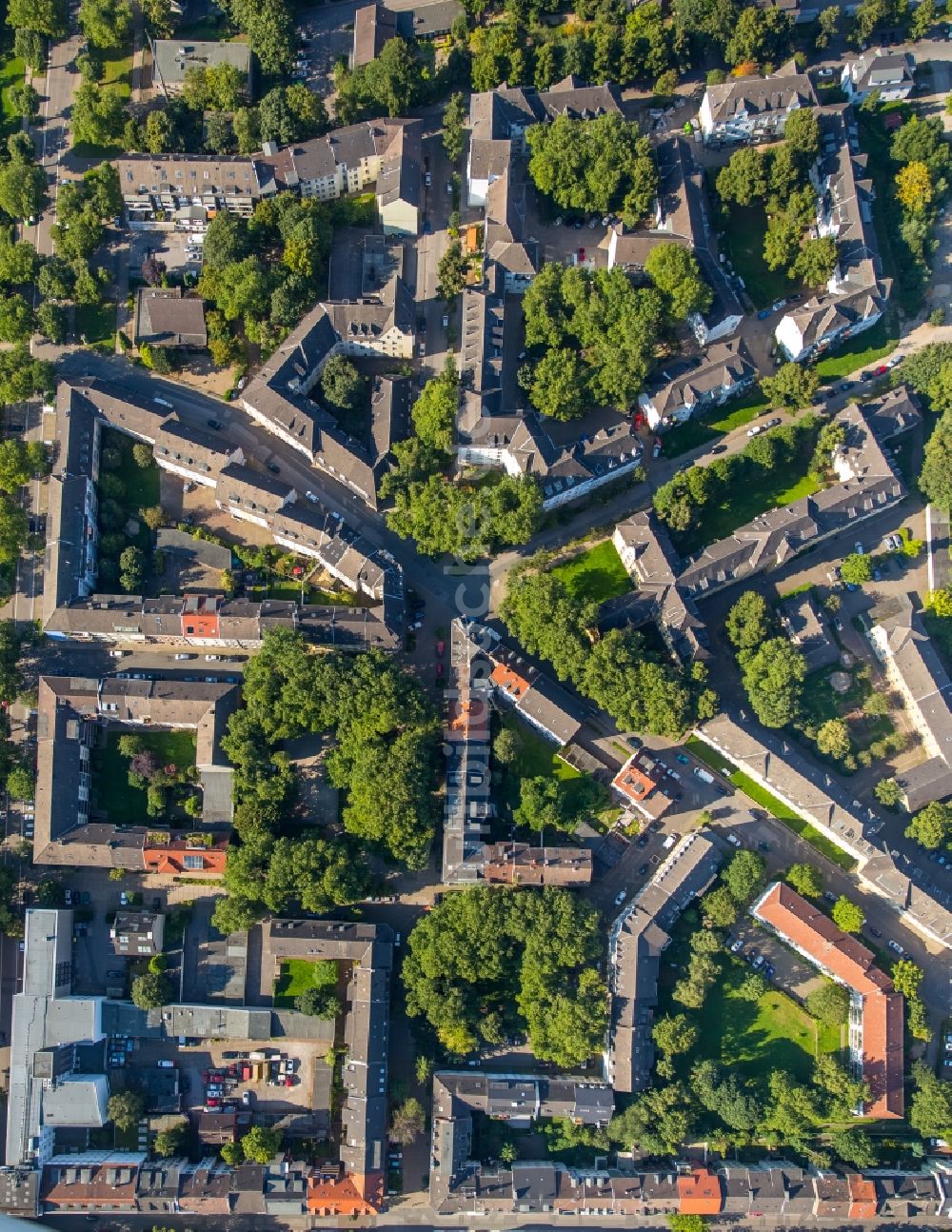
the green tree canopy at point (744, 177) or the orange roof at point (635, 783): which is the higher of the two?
the green tree canopy at point (744, 177)

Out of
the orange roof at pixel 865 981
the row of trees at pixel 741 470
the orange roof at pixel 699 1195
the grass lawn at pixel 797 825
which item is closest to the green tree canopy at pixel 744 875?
the orange roof at pixel 865 981

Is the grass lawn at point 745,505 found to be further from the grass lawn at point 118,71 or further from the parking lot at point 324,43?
the grass lawn at point 118,71

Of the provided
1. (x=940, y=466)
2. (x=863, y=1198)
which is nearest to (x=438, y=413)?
(x=940, y=466)

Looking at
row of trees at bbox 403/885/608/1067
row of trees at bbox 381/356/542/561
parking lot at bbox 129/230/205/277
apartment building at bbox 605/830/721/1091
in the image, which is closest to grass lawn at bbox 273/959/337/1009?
row of trees at bbox 403/885/608/1067

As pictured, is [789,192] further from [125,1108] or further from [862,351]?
[125,1108]

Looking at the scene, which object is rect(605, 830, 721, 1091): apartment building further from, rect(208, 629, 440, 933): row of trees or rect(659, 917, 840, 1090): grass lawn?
rect(208, 629, 440, 933): row of trees

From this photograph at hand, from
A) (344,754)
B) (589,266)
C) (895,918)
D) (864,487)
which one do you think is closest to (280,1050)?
(344,754)
